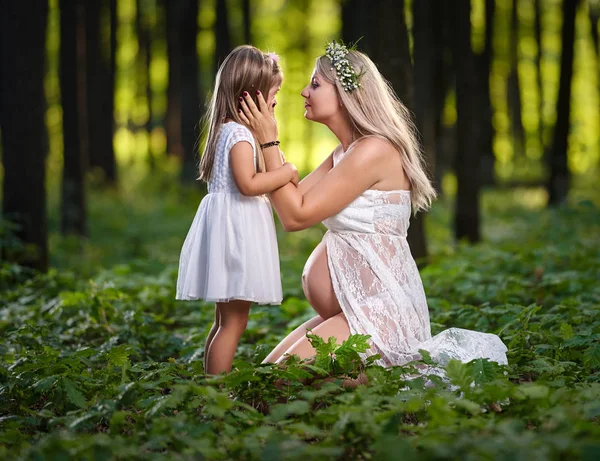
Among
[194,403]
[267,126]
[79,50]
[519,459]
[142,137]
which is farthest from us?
[142,137]

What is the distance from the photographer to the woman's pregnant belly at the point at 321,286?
175 inches

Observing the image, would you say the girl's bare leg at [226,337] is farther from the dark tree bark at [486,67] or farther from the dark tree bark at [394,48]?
the dark tree bark at [486,67]

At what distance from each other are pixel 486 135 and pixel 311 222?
17751 millimetres

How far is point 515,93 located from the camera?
93.9ft

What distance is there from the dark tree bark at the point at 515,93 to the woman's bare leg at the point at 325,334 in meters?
21.9

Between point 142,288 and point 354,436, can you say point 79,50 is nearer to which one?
point 142,288

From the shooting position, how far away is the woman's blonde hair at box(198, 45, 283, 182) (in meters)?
4.14

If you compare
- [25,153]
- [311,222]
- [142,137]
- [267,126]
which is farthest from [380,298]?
[142,137]

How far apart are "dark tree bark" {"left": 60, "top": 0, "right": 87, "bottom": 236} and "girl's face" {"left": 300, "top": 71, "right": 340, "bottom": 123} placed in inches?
334

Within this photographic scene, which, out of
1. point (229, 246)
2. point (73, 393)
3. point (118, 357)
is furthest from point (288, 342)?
point (73, 393)

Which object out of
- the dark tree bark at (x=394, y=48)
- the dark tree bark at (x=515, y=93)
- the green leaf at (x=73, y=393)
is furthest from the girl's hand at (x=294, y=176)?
the dark tree bark at (x=515, y=93)

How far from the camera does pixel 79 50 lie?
12188mm

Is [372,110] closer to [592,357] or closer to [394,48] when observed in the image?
[592,357]

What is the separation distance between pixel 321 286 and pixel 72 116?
29.7 ft
